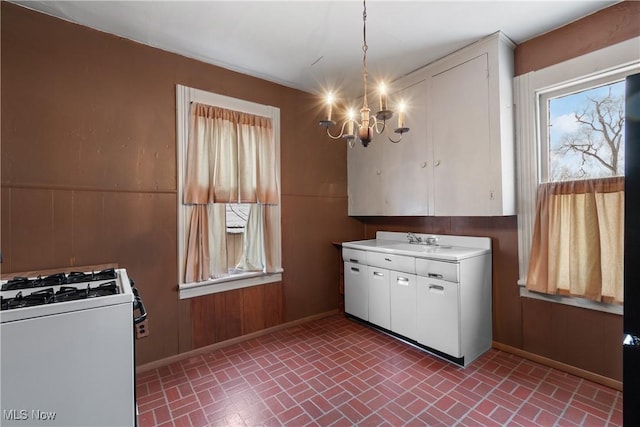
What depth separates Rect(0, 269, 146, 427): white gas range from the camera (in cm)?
101

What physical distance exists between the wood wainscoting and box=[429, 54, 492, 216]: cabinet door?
6.82 ft

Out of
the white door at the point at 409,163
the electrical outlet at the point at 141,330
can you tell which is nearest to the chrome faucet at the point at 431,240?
the white door at the point at 409,163

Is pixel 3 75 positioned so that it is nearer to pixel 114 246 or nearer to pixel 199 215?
pixel 114 246

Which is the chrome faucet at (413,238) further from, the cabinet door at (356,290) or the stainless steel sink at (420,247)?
the cabinet door at (356,290)

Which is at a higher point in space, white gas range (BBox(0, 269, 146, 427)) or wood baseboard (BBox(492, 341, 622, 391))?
white gas range (BBox(0, 269, 146, 427))

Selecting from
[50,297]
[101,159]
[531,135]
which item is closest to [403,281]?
[531,135]

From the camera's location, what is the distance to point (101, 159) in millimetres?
2338

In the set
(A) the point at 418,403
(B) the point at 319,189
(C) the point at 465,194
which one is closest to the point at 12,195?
(B) the point at 319,189

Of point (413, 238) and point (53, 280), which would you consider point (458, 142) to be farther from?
point (53, 280)

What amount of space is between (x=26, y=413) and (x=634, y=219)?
267 cm

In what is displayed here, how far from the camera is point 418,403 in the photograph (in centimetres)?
201

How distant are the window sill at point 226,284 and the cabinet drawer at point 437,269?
5.07 ft

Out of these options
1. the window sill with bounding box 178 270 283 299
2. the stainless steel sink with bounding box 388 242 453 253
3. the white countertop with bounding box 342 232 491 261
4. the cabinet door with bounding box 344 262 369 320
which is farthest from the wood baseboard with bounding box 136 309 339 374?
the stainless steel sink with bounding box 388 242 453 253

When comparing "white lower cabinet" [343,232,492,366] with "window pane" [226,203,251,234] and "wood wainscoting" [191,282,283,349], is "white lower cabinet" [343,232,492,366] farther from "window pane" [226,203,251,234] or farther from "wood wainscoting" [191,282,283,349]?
"window pane" [226,203,251,234]
